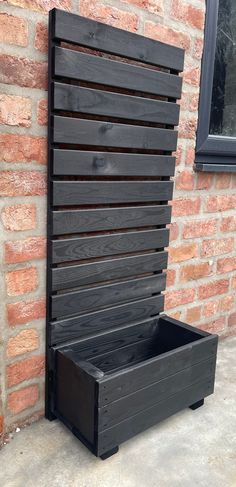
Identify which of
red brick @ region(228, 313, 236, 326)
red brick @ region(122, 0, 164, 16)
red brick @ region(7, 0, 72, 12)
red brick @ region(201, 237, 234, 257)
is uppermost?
red brick @ region(122, 0, 164, 16)

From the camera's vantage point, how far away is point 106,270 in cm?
171

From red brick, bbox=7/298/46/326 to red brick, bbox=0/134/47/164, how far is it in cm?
51

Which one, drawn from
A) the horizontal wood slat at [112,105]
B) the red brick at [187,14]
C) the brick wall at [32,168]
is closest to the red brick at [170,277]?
the brick wall at [32,168]

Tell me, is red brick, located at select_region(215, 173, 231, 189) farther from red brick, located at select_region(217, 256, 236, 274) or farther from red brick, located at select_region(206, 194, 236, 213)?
red brick, located at select_region(217, 256, 236, 274)

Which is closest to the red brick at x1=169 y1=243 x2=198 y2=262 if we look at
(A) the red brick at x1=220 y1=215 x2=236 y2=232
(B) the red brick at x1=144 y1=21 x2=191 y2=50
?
(A) the red brick at x1=220 y1=215 x2=236 y2=232

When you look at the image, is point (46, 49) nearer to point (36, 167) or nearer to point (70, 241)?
point (36, 167)

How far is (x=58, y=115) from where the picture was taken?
4.76 ft

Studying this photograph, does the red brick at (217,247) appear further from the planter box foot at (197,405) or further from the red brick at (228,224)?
the planter box foot at (197,405)

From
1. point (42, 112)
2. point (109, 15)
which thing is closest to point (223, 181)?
point (109, 15)

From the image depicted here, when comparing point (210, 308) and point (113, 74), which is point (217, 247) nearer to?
point (210, 308)

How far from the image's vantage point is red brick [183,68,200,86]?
1908mm

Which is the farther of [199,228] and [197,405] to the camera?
[199,228]

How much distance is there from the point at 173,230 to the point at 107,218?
0.50 meters

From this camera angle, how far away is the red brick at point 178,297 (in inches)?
83.4
